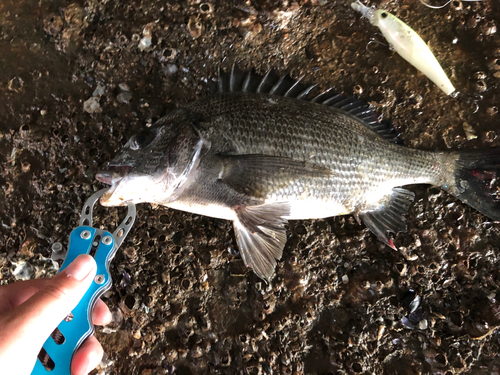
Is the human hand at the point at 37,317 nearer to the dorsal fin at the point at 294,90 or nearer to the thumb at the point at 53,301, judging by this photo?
the thumb at the point at 53,301

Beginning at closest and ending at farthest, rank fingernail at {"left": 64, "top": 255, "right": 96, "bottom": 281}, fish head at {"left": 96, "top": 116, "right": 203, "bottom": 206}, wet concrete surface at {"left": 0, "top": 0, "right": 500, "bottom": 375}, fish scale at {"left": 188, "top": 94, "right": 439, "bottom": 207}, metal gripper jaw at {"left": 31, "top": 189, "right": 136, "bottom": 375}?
fingernail at {"left": 64, "top": 255, "right": 96, "bottom": 281}, metal gripper jaw at {"left": 31, "top": 189, "right": 136, "bottom": 375}, fish head at {"left": 96, "top": 116, "right": 203, "bottom": 206}, fish scale at {"left": 188, "top": 94, "right": 439, "bottom": 207}, wet concrete surface at {"left": 0, "top": 0, "right": 500, "bottom": 375}

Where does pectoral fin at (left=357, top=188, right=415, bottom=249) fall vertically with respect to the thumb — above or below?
below

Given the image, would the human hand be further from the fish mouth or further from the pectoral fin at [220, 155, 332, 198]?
the pectoral fin at [220, 155, 332, 198]

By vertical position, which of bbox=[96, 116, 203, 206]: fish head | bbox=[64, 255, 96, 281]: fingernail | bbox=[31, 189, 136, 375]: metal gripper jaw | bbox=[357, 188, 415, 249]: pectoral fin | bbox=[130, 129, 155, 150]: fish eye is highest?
bbox=[130, 129, 155, 150]: fish eye

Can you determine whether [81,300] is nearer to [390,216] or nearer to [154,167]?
[154,167]

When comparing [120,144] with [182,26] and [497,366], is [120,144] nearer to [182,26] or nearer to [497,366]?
[182,26]

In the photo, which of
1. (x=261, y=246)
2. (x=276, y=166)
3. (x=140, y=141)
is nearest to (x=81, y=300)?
(x=140, y=141)

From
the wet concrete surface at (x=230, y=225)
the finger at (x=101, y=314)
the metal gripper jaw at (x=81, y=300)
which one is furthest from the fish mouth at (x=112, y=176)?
the finger at (x=101, y=314)

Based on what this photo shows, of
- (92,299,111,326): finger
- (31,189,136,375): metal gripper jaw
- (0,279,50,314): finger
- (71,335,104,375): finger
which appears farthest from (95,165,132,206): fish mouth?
(71,335,104,375): finger
